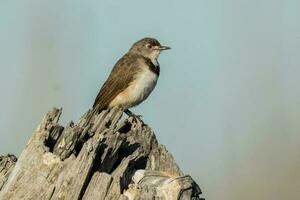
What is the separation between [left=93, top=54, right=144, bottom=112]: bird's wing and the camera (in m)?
10.2

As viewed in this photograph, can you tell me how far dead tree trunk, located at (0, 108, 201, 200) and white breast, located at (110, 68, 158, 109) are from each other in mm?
3655

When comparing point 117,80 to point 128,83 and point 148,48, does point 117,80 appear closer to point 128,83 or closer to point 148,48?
point 128,83

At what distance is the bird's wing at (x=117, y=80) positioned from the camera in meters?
10.2

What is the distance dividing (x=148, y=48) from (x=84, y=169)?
243 inches

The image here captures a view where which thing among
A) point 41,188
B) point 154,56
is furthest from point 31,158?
point 154,56

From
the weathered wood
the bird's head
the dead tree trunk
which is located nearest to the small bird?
the bird's head

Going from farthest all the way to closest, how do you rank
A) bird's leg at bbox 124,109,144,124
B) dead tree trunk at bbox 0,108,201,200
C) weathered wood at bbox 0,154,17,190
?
bird's leg at bbox 124,109,144,124 < weathered wood at bbox 0,154,17,190 < dead tree trunk at bbox 0,108,201,200

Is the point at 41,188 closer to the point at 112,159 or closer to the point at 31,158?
the point at 31,158

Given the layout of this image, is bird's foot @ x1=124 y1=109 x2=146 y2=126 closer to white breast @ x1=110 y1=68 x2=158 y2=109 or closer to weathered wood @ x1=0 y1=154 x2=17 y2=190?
white breast @ x1=110 y1=68 x2=158 y2=109

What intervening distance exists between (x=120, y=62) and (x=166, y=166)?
4341 mm

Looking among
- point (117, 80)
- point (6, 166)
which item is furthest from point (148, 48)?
point (6, 166)

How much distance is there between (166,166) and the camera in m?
6.62

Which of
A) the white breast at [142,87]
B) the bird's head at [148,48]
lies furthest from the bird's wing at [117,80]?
the bird's head at [148,48]

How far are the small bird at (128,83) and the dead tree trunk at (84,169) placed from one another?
3679 mm
